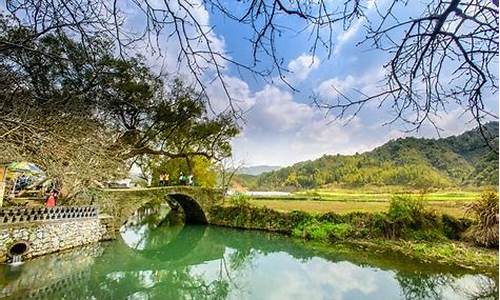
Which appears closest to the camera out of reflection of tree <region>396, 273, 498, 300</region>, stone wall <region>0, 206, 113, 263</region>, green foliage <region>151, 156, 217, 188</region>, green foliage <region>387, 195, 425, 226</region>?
reflection of tree <region>396, 273, 498, 300</region>

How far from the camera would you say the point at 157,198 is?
55.5 feet

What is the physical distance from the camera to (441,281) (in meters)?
8.15

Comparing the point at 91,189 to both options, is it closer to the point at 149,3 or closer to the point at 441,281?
the point at 441,281

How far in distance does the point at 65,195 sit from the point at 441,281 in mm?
11719

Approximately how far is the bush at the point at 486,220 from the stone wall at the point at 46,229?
522 inches

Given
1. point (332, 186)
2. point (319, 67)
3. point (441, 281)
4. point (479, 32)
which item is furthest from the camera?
point (332, 186)

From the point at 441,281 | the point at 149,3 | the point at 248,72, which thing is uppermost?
the point at 149,3

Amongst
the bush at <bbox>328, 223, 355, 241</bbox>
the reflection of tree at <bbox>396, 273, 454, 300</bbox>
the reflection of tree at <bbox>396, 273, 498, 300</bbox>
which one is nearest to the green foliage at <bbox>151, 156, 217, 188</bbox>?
the bush at <bbox>328, 223, 355, 241</bbox>

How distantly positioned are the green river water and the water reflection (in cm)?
2

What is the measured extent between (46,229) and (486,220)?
13663mm

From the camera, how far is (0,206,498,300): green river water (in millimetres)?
7156

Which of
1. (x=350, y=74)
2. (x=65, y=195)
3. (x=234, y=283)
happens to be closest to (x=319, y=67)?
(x=350, y=74)

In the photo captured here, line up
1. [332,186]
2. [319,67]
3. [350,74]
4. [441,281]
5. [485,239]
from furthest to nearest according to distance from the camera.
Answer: [332,186] → [485,239] → [441,281] → [350,74] → [319,67]

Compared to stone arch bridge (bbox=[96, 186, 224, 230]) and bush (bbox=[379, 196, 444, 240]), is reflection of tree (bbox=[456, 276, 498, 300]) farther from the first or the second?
stone arch bridge (bbox=[96, 186, 224, 230])
